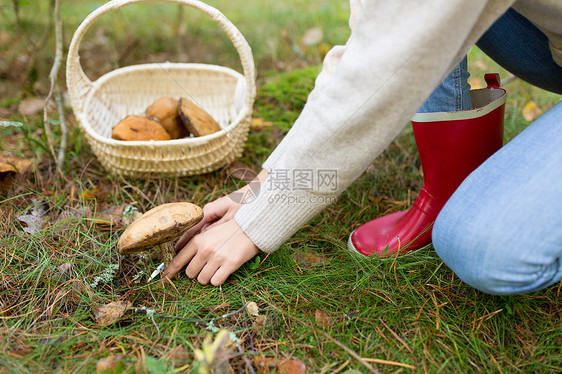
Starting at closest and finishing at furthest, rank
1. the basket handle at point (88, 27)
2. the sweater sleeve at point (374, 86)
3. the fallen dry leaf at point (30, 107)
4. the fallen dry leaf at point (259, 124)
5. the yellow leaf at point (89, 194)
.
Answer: the sweater sleeve at point (374, 86) < the basket handle at point (88, 27) < the yellow leaf at point (89, 194) < the fallen dry leaf at point (259, 124) < the fallen dry leaf at point (30, 107)

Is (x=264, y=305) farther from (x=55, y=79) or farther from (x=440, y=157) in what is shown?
(x=55, y=79)

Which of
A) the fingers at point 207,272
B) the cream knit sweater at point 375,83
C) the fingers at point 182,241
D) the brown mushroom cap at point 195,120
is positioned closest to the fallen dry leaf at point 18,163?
the brown mushroom cap at point 195,120

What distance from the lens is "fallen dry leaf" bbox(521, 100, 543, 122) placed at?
202 centimetres

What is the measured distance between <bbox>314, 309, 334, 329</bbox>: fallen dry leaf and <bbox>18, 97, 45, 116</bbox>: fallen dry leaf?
185cm

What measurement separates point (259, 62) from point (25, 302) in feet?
6.82

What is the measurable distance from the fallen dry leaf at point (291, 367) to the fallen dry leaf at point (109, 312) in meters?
0.46

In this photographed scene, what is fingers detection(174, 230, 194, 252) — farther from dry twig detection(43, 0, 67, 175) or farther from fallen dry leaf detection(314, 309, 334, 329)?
dry twig detection(43, 0, 67, 175)

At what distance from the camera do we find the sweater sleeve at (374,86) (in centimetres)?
80

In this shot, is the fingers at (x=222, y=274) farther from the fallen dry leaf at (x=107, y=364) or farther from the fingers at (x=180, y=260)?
the fallen dry leaf at (x=107, y=364)

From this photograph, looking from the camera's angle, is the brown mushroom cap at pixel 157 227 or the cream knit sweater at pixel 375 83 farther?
the brown mushroom cap at pixel 157 227

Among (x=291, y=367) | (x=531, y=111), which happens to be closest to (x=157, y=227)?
(x=291, y=367)

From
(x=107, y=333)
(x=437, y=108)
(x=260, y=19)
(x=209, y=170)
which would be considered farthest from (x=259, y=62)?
(x=107, y=333)

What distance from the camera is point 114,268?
122 centimetres

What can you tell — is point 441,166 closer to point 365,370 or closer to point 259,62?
point 365,370
